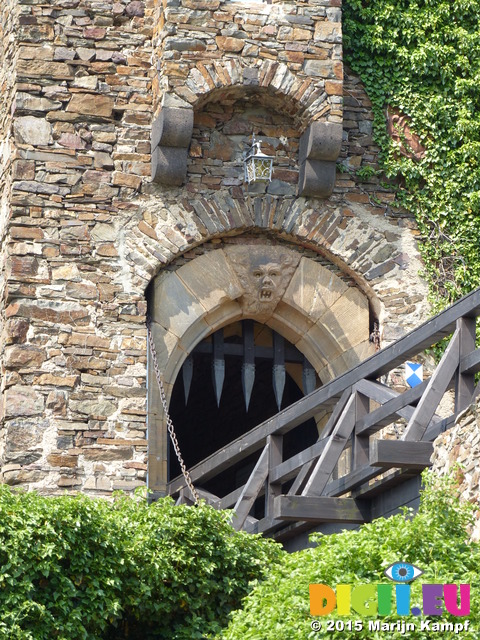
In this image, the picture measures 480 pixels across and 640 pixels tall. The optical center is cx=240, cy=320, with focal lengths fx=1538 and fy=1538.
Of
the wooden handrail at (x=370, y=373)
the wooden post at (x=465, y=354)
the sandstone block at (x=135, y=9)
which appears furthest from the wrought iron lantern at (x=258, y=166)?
the wooden post at (x=465, y=354)

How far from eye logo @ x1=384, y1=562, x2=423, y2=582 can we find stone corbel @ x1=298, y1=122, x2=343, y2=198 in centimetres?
438

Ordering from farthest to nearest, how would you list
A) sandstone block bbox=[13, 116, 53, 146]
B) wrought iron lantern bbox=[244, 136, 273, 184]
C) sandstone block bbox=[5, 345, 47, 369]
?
wrought iron lantern bbox=[244, 136, 273, 184]
sandstone block bbox=[13, 116, 53, 146]
sandstone block bbox=[5, 345, 47, 369]

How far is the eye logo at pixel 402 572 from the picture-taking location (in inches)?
266

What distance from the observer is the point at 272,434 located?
9.03 metres

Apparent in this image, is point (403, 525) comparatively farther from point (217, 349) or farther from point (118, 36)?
point (118, 36)

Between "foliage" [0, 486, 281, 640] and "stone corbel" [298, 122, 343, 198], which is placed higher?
"stone corbel" [298, 122, 343, 198]

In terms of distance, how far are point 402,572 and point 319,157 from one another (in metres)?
4.48

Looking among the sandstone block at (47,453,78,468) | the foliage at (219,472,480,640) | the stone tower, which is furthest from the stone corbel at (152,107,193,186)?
the foliage at (219,472,480,640)

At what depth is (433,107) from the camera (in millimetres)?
11148

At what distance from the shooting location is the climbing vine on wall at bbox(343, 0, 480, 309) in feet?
36.0

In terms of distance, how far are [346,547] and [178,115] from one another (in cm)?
415

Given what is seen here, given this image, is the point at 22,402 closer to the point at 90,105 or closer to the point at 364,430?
the point at 90,105

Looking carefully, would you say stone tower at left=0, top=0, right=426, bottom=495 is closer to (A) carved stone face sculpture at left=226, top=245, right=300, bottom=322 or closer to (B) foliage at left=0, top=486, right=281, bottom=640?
(A) carved stone face sculpture at left=226, top=245, right=300, bottom=322

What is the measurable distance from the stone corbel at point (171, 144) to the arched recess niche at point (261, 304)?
62cm
